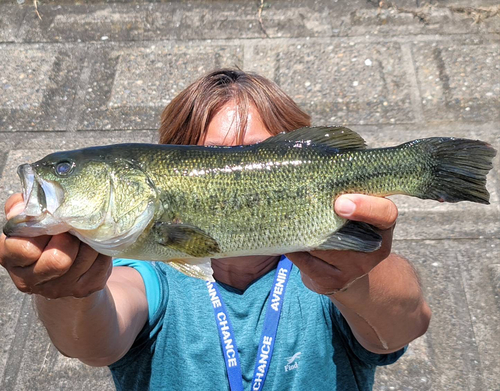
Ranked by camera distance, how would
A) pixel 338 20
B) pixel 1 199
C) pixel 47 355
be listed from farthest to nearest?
1. pixel 338 20
2. pixel 1 199
3. pixel 47 355

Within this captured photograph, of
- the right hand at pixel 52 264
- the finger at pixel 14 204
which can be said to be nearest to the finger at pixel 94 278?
the right hand at pixel 52 264

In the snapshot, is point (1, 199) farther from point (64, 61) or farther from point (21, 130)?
point (64, 61)

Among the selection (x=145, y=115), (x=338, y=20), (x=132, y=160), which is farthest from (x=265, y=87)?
(x=338, y=20)

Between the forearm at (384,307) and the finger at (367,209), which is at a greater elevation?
the finger at (367,209)

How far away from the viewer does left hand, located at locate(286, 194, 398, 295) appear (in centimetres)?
179

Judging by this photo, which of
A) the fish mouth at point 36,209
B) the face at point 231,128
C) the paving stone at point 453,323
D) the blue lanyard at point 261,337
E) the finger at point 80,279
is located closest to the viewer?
the fish mouth at point 36,209

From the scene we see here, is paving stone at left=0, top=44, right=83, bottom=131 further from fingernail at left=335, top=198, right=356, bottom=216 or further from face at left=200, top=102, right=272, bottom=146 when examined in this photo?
fingernail at left=335, top=198, right=356, bottom=216

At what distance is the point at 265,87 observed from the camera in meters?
2.46

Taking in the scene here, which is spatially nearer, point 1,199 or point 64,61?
point 1,199

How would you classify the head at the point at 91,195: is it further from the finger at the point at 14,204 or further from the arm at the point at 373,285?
the arm at the point at 373,285

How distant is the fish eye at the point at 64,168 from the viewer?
5.95 feet

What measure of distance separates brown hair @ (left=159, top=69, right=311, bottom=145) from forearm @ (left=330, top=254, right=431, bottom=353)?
2.44ft

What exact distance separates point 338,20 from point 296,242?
4257mm

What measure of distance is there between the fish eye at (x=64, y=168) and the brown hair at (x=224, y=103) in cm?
68
